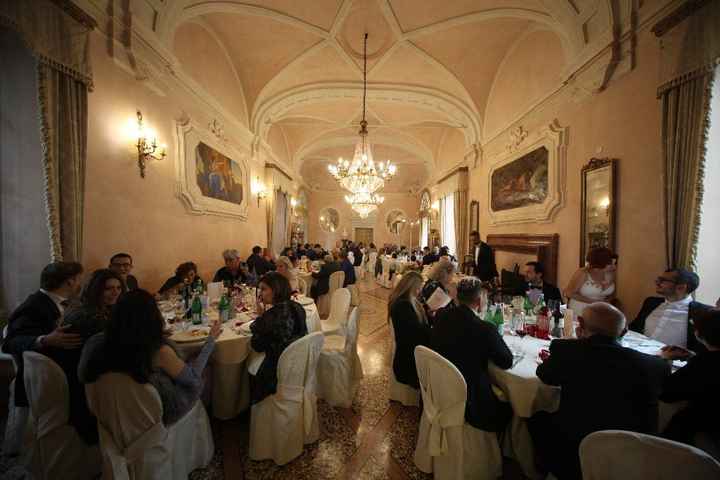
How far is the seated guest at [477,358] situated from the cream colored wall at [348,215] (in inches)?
576

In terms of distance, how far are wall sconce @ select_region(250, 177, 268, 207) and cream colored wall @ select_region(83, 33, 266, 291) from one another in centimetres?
236

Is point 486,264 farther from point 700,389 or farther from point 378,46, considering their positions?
point 378,46

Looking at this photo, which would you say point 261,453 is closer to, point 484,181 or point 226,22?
point 226,22

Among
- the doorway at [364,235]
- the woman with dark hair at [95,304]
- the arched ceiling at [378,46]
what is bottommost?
the woman with dark hair at [95,304]

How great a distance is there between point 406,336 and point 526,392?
37.9 inches

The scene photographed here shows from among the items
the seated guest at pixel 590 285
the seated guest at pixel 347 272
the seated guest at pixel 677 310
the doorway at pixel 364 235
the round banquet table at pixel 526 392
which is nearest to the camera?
the round banquet table at pixel 526 392

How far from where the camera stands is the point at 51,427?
1.61 m

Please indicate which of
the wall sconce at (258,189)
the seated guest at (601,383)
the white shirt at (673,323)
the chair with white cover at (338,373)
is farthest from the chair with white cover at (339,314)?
the wall sconce at (258,189)

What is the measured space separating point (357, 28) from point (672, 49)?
4412mm

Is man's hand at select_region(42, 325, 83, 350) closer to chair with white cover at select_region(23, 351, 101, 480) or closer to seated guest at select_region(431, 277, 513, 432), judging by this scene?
chair with white cover at select_region(23, 351, 101, 480)

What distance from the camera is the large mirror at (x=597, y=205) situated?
10.8 feet

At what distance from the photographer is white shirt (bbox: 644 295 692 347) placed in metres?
2.20

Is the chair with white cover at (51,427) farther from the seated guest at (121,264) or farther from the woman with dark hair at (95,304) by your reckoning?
the seated guest at (121,264)

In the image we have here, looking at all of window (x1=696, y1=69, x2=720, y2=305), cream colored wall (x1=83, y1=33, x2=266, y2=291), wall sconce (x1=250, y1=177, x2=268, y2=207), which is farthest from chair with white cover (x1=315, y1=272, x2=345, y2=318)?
window (x1=696, y1=69, x2=720, y2=305)
